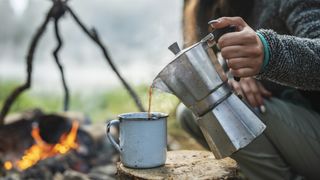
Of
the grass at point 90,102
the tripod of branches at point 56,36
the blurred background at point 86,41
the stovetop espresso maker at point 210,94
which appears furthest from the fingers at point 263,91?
the blurred background at point 86,41

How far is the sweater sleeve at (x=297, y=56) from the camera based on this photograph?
4.97 feet

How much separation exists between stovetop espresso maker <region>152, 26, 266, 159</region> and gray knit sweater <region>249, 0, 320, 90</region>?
0.16m

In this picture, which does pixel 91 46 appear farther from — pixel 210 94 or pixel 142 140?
pixel 210 94

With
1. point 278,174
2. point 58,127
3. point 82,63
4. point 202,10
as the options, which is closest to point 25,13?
point 82,63

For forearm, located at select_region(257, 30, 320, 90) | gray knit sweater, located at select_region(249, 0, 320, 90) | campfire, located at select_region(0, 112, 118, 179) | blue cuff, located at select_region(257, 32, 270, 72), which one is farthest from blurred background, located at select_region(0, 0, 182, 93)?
blue cuff, located at select_region(257, 32, 270, 72)

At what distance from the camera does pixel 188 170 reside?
1748 millimetres

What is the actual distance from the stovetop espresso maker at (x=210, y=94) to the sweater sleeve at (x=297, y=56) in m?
0.15

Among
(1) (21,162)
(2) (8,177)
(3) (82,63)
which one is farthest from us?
(3) (82,63)

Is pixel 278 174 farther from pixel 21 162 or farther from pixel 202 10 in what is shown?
pixel 21 162

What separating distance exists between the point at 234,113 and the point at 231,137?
0.08m

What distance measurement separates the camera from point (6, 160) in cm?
320

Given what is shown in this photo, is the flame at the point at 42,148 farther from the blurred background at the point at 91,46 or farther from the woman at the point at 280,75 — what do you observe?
the blurred background at the point at 91,46

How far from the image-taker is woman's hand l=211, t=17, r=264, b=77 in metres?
1.43

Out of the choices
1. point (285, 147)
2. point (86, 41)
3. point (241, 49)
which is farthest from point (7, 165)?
point (86, 41)
